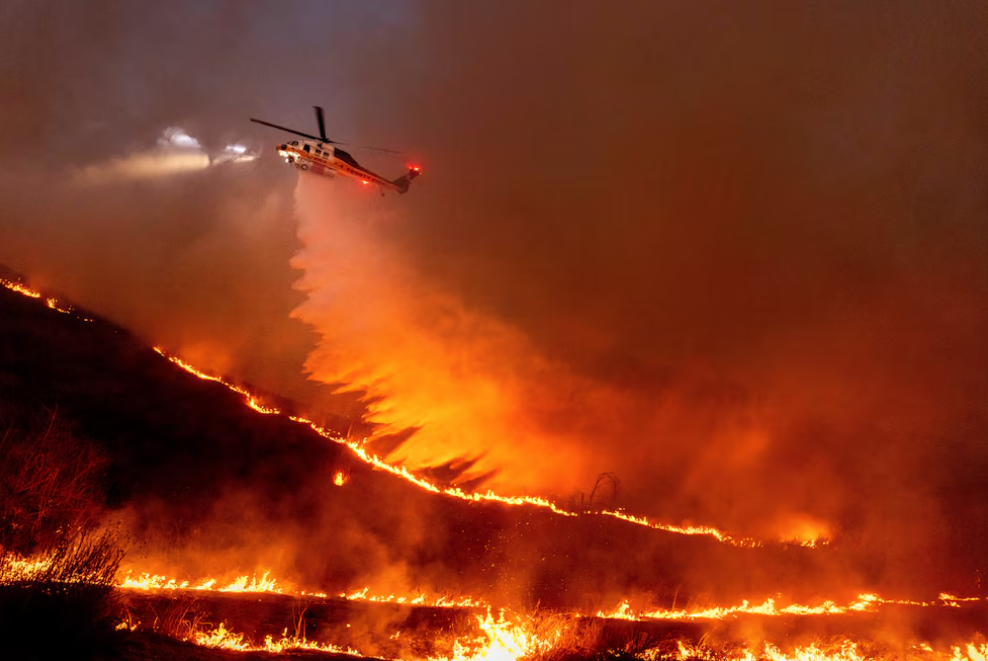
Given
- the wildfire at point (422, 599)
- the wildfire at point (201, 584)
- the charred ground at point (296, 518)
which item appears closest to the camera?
the wildfire at point (201, 584)

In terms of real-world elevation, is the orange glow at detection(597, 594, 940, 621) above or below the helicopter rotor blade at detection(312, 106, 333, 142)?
below

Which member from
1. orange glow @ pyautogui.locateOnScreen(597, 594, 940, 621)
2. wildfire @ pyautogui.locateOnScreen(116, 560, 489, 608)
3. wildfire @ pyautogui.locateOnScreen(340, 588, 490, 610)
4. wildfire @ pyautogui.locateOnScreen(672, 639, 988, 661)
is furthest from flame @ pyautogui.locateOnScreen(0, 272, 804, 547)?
wildfire @ pyautogui.locateOnScreen(672, 639, 988, 661)

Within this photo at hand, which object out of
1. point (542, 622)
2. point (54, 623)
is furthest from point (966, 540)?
point (54, 623)

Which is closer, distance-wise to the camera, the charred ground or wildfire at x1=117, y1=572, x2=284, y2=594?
wildfire at x1=117, y1=572, x2=284, y2=594

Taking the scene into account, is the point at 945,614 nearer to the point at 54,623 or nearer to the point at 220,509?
the point at 220,509

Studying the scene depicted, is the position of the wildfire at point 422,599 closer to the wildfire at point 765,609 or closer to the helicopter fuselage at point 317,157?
the wildfire at point 765,609

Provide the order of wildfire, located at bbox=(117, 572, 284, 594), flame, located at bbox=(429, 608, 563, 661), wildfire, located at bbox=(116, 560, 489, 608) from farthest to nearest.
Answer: wildfire, located at bbox=(116, 560, 489, 608) → wildfire, located at bbox=(117, 572, 284, 594) → flame, located at bbox=(429, 608, 563, 661)

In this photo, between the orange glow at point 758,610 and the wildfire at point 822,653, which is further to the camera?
the orange glow at point 758,610

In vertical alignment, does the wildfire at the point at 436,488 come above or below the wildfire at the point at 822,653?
above

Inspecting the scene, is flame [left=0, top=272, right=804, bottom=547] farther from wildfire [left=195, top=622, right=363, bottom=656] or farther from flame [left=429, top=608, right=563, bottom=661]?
wildfire [left=195, top=622, right=363, bottom=656]

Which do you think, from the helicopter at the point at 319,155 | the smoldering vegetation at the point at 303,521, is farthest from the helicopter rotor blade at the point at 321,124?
the smoldering vegetation at the point at 303,521

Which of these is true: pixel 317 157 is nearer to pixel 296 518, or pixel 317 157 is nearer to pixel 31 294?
pixel 296 518

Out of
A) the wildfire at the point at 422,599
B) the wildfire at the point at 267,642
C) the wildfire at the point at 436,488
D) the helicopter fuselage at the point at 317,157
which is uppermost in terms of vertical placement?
the helicopter fuselage at the point at 317,157

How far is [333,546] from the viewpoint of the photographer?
102 feet
